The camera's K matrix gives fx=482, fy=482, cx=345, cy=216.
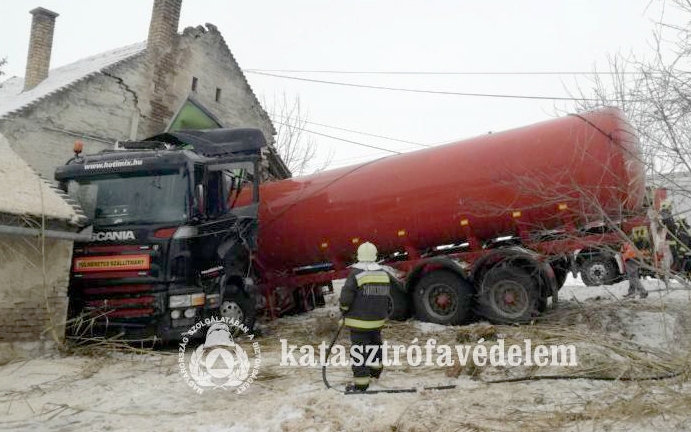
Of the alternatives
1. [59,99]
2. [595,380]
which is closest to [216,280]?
[595,380]

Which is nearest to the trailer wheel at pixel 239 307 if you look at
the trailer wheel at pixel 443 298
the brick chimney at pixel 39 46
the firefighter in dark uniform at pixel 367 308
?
the trailer wheel at pixel 443 298

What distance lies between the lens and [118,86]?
12.7 m

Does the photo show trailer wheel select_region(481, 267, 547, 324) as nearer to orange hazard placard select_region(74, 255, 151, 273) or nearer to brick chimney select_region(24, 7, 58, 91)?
orange hazard placard select_region(74, 255, 151, 273)

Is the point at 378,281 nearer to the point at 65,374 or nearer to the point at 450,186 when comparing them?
the point at 450,186

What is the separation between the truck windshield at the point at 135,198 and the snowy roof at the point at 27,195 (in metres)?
0.34

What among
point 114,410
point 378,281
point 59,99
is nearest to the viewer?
point 114,410

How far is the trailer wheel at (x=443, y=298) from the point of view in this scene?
7422 mm

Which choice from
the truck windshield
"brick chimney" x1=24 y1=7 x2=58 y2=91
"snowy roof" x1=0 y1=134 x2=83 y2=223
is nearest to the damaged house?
"brick chimney" x1=24 y1=7 x2=58 y2=91

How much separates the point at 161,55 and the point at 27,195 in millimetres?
8496

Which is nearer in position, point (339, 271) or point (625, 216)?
point (625, 216)

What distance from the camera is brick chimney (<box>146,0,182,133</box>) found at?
13602 mm

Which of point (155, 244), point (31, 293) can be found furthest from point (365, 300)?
point (31, 293)

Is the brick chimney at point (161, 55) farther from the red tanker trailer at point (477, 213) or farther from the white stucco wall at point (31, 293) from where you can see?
the white stucco wall at point (31, 293)

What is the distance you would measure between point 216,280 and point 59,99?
24.8ft
